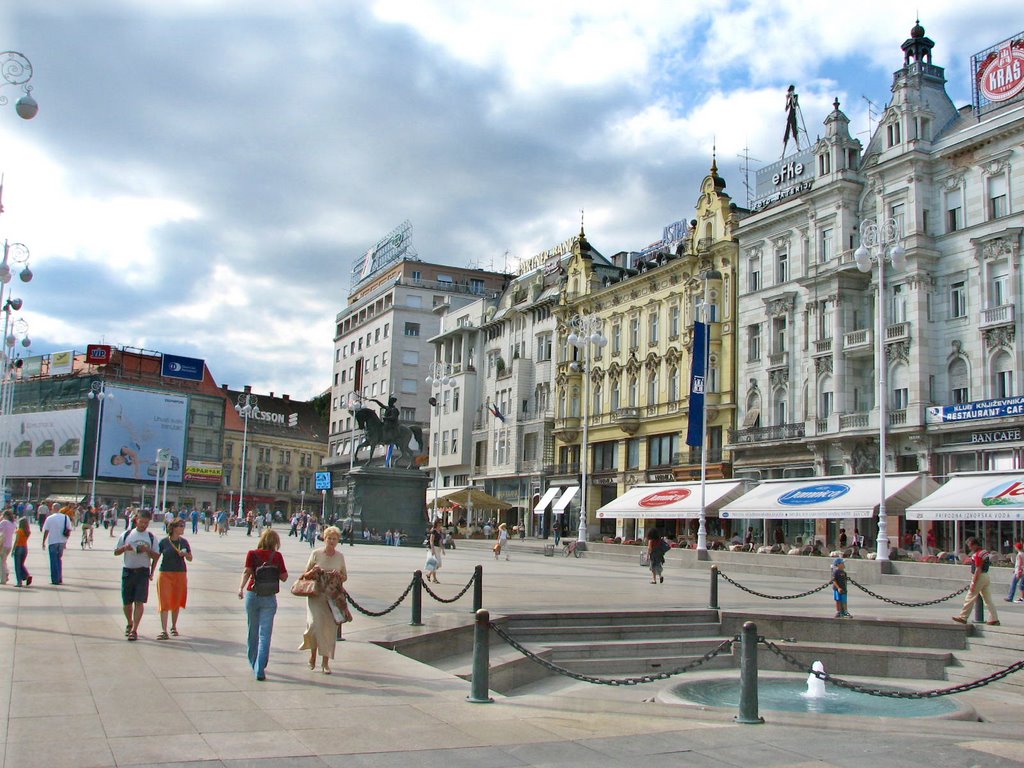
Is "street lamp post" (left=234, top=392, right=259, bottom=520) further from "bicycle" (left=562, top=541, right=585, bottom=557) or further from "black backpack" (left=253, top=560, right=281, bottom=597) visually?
"black backpack" (left=253, top=560, right=281, bottom=597)

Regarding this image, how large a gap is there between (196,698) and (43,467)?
309ft

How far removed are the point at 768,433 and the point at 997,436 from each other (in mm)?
12521

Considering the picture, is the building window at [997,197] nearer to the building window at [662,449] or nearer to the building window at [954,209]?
the building window at [954,209]

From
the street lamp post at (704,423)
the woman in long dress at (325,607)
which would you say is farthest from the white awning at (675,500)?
the woman in long dress at (325,607)

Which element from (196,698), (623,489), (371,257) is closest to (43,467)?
(371,257)

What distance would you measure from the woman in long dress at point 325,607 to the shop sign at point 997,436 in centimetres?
3203

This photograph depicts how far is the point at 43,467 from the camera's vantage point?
92750 mm

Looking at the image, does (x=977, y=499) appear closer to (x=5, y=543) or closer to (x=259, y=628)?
(x=259, y=628)

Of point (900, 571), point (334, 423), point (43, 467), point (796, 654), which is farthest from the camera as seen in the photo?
point (334, 423)

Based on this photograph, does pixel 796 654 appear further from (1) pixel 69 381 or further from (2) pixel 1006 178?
(1) pixel 69 381

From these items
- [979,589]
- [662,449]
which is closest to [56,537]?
[979,589]

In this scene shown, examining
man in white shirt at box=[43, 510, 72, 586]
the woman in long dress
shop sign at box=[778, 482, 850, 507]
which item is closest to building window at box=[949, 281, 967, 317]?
shop sign at box=[778, 482, 850, 507]

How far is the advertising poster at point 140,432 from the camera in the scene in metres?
90.4

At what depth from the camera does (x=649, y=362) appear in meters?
57.8
